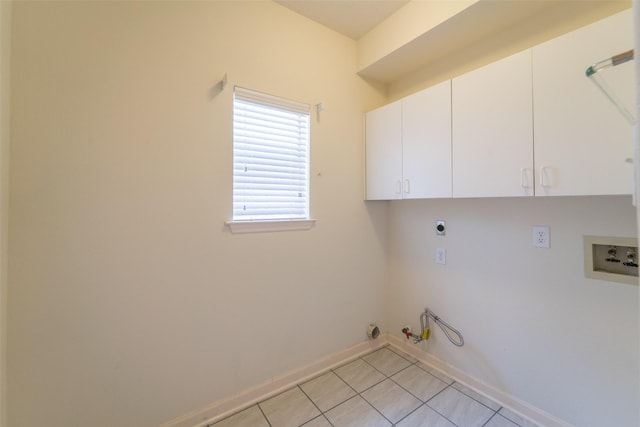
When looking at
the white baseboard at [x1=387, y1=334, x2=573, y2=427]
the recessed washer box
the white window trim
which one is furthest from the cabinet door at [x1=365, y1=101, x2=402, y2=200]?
the white baseboard at [x1=387, y1=334, x2=573, y2=427]

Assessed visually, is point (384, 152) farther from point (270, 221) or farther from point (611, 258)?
point (611, 258)

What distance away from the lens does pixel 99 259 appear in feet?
4.21

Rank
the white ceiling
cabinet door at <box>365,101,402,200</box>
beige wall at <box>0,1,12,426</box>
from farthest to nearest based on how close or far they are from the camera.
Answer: cabinet door at <box>365,101,402,200</box>, the white ceiling, beige wall at <box>0,1,12,426</box>

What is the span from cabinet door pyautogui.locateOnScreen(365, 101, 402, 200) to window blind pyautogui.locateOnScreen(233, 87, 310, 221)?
0.60 m

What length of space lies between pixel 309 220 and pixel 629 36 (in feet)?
5.96

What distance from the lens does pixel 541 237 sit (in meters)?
1.54

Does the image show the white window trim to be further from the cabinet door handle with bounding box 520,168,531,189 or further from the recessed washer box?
the recessed washer box

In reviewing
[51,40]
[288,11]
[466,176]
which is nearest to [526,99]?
[466,176]

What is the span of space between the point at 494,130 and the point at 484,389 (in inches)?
67.6

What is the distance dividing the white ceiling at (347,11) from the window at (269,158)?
692 mm

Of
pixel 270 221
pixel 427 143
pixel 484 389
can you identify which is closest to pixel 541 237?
pixel 427 143

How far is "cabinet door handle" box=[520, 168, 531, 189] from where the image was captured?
135 centimetres

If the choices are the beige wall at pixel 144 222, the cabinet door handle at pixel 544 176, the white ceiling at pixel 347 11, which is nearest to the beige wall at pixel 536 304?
the cabinet door handle at pixel 544 176

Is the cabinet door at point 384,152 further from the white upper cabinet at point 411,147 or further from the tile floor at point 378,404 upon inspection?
the tile floor at point 378,404
